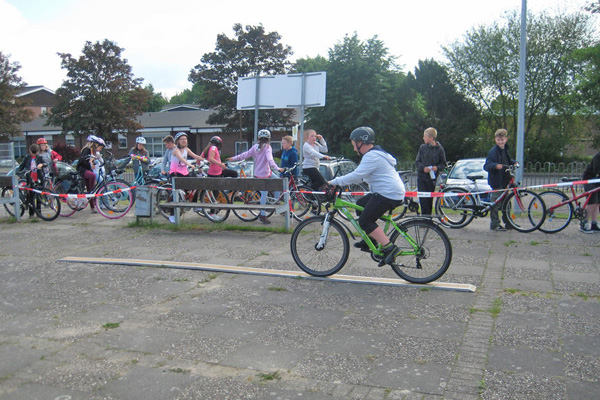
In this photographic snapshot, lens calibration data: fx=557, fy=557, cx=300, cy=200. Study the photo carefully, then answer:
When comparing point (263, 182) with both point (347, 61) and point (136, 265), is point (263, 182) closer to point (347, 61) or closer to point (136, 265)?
point (136, 265)

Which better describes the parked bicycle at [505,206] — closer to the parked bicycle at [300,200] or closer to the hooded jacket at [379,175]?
the parked bicycle at [300,200]

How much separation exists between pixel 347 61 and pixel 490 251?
3719 centimetres

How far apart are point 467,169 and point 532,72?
2699 cm

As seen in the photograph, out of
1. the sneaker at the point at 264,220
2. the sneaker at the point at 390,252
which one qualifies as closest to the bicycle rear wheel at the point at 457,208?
the sneaker at the point at 264,220

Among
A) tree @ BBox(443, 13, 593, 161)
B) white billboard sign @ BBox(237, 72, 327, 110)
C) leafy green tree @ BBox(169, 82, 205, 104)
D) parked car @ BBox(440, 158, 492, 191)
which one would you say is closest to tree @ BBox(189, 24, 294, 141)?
tree @ BBox(443, 13, 593, 161)

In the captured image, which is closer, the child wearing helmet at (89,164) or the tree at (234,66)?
the child wearing helmet at (89,164)

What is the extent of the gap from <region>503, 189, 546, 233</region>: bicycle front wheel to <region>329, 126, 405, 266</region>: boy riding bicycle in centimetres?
450

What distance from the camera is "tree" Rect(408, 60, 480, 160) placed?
40.0 metres

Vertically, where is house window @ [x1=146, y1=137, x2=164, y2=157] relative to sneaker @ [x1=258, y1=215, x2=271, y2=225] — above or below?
above

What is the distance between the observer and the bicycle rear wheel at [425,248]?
20.1 feet

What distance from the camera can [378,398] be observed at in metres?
3.48

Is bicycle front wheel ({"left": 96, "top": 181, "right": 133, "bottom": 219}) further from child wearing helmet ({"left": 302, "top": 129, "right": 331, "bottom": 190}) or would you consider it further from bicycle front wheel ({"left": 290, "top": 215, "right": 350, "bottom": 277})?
bicycle front wheel ({"left": 290, "top": 215, "right": 350, "bottom": 277})

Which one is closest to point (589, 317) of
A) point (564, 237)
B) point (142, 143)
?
point (564, 237)

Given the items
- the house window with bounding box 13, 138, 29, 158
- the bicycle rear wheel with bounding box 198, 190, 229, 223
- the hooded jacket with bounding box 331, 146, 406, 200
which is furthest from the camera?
the house window with bounding box 13, 138, 29, 158
